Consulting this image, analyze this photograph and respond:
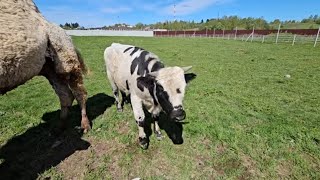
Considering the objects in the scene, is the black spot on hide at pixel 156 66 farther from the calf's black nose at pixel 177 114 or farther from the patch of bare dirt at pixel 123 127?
the patch of bare dirt at pixel 123 127

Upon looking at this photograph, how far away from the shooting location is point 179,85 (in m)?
3.80

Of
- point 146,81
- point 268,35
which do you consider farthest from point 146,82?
point 268,35

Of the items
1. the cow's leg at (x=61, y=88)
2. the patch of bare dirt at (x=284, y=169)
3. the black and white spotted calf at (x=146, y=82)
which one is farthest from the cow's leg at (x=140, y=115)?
the patch of bare dirt at (x=284, y=169)

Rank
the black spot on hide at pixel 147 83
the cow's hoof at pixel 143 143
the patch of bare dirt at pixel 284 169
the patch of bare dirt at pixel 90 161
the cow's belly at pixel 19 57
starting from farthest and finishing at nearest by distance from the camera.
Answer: the cow's hoof at pixel 143 143 → the patch of bare dirt at pixel 90 161 → the black spot on hide at pixel 147 83 → the patch of bare dirt at pixel 284 169 → the cow's belly at pixel 19 57

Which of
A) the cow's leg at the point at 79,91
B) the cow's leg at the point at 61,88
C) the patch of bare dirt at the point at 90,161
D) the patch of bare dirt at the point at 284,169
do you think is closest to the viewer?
the patch of bare dirt at the point at 284,169

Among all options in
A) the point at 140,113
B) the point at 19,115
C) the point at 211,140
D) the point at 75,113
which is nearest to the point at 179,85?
the point at 140,113

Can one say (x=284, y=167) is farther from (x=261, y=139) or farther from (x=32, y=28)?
(x=32, y=28)

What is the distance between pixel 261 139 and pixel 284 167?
82 centimetres

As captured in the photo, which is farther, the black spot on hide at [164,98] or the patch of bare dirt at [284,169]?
the patch of bare dirt at [284,169]

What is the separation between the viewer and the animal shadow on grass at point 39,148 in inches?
163

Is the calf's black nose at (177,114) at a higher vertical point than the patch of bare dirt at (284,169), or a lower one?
higher

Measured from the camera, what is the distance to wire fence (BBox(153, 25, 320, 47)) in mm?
26562

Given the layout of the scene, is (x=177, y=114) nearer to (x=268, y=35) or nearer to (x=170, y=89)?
(x=170, y=89)

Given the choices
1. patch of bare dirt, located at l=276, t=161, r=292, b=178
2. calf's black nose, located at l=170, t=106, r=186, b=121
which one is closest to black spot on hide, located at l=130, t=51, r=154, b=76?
calf's black nose, located at l=170, t=106, r=186, b=121
